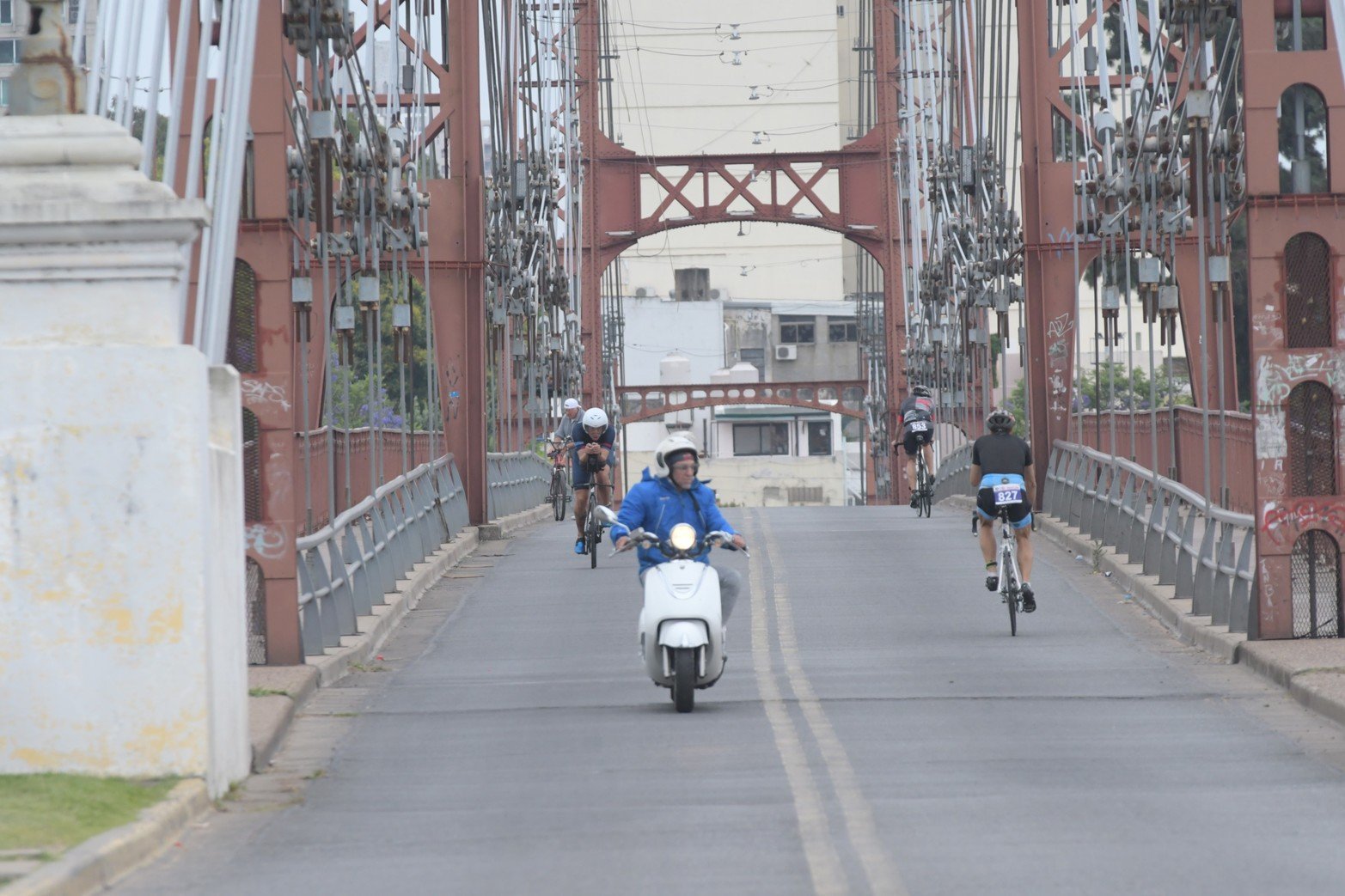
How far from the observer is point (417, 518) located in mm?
25375

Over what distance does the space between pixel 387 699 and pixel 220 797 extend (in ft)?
14.7

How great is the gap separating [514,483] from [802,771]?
2769 centimetres

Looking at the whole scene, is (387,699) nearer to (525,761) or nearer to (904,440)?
(525,761)

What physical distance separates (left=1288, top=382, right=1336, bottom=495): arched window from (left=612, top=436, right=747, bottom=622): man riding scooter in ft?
15.3

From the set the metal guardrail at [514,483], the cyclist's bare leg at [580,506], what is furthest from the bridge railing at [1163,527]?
the metal guardrail at [514,483]

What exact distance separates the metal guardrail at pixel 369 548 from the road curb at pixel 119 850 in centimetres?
601

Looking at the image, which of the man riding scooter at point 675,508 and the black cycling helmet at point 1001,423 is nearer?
the man riding scooter at point 675,508

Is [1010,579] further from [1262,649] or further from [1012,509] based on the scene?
[1262,649]

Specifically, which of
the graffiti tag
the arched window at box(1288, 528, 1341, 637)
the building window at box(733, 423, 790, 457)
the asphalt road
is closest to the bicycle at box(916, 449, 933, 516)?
the asphalt road

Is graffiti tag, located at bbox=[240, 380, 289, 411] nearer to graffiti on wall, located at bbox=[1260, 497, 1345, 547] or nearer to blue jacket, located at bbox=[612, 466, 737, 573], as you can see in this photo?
blue jacket, located at bbox=[612, 466, 737, 573]

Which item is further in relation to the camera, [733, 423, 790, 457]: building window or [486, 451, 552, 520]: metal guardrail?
[733, 423, 790, 457]: building window

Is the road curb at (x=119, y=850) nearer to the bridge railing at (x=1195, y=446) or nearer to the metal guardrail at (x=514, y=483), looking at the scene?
the bridge railing at (x=1195, y=446)

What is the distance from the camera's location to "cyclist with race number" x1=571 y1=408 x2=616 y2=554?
25.8m

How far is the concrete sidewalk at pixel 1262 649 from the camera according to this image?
13609 mm
